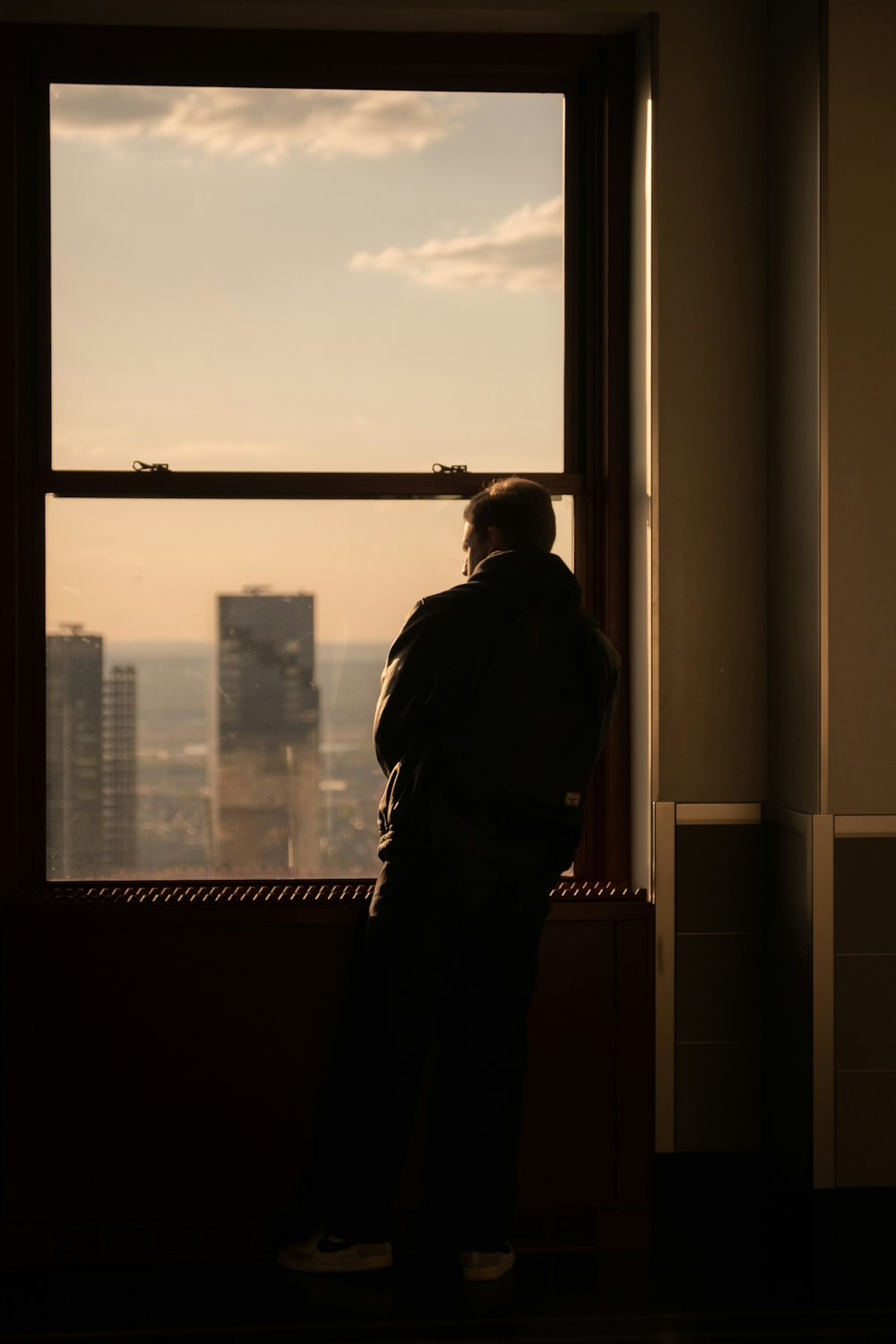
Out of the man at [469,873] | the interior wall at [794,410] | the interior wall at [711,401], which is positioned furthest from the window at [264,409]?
the man at [469,873]

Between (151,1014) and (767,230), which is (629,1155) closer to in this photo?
(151,1014)

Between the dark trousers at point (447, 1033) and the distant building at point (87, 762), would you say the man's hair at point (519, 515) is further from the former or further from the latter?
the distant building at point (87, 762)

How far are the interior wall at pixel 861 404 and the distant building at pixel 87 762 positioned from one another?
1.66 metres

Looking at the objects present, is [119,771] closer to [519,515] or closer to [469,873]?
[469,873]

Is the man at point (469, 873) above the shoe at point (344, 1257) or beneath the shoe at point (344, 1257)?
above

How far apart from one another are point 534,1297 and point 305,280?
2.32 m

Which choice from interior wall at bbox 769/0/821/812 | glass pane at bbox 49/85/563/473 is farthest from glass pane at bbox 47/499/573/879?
interior wall at bbox 769/0/821/812

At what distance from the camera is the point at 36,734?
2.97 m

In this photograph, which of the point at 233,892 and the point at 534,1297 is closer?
the point at 534,1297

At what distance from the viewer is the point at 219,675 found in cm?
301

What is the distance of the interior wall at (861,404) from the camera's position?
2730 millimetres

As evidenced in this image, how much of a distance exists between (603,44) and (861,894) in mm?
2130

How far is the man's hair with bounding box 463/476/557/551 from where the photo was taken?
2.43 meters

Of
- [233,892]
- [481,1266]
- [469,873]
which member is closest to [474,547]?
[469,873]
